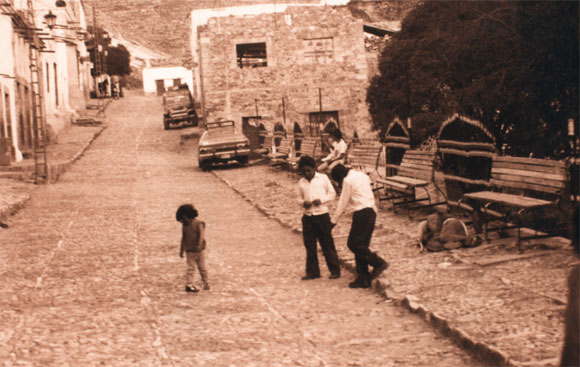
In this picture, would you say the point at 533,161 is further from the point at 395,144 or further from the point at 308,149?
the point at 308,149

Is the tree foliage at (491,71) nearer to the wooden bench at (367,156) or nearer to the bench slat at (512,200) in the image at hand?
the wooden bench at (367,156)

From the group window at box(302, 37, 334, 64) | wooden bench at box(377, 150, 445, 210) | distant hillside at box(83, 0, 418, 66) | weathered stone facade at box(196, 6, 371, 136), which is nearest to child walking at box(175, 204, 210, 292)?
wooden bench at box(377, 150, 445, 210)

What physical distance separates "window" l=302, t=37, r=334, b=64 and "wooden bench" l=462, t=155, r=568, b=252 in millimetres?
26296

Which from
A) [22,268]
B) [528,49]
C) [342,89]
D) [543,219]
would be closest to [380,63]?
[342,89]

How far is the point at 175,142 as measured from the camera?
35875mm

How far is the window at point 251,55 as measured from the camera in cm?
3684

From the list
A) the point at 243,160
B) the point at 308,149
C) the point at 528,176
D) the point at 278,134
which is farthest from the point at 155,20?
the point at 528,176

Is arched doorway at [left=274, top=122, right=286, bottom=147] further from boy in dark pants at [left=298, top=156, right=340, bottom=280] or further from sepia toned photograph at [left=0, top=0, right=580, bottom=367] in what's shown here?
boy in dark pants at [left=298, top=156, right=340, bottom=280]

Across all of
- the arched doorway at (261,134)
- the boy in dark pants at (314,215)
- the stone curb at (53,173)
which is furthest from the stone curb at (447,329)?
the arched doorway at (261,134)

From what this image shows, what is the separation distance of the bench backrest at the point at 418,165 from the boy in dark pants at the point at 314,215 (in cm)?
384

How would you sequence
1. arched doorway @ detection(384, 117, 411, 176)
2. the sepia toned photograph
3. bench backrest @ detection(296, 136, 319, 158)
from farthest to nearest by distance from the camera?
bench backrest @ detection(296, 136, 319, 158) < arched doorway @ detection(384, 117, 411, 176) < the sepia toned photograph

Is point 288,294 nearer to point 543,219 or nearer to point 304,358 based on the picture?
point 304,358

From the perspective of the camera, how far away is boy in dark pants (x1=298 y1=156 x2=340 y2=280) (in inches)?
388

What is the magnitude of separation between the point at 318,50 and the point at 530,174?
27.8 meters
